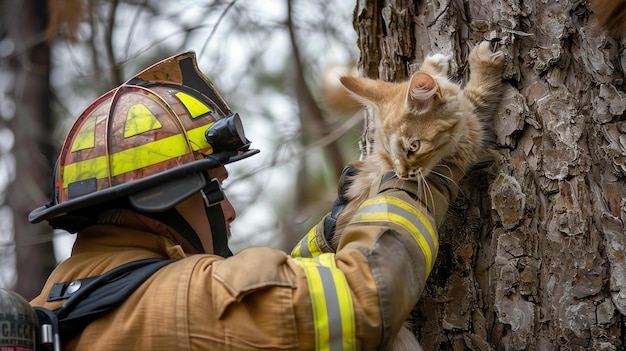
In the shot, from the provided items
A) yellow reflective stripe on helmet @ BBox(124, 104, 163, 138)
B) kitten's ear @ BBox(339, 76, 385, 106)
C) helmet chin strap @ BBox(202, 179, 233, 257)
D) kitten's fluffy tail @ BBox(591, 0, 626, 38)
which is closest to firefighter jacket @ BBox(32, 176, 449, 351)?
helmet chin strap @ BBox(202, 179, 233, 257)

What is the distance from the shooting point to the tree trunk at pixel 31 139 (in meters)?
5.84

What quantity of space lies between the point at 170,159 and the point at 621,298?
137cm

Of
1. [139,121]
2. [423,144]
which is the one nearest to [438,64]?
[423,144]

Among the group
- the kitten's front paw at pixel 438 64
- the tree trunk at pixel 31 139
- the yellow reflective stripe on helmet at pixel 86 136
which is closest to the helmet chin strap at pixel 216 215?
the yellow reflective stripe on helmet at pixel 86 136

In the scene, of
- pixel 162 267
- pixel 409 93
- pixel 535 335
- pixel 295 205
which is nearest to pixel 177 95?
pixel 162 267

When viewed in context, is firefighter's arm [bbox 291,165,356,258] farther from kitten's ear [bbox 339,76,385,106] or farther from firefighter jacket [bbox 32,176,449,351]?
firefighter jacket [bbox 32,176,449,351]

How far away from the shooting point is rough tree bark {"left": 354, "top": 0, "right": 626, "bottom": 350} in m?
2.10

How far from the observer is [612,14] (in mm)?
2051

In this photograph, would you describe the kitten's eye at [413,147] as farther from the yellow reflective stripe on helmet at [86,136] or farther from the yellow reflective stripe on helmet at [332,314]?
the yellow reflective stripe on helmet at [86,136]

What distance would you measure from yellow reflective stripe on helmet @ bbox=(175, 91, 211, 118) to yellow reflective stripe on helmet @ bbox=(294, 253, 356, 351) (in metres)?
0.73

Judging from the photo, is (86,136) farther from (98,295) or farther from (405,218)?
(405,218)

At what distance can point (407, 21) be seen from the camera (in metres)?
2.63

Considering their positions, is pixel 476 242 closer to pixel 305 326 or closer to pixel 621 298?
pixel 621 298

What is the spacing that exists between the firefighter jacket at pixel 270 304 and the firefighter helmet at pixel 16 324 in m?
0.16
